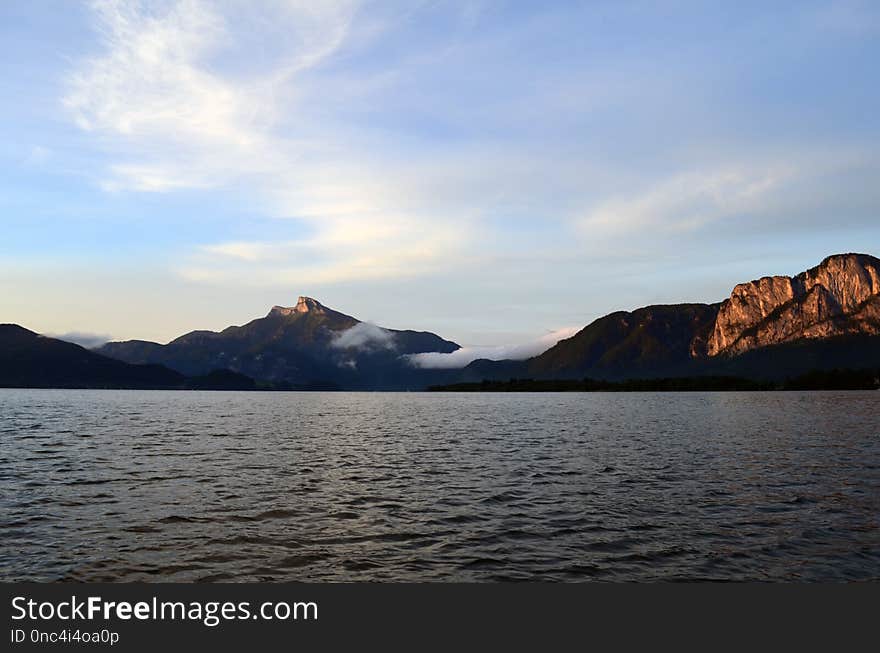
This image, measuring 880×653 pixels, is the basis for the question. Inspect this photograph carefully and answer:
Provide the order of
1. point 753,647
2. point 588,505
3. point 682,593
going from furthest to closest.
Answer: point 588,505
point 682,593
point 753,647

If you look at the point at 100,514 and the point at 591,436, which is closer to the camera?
the point at 100,514

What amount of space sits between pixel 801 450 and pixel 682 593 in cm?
5610

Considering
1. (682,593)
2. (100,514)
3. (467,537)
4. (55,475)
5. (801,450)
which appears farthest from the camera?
(801,450)

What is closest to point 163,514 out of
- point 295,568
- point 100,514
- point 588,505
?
point 100,514

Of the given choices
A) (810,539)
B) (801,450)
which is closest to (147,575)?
(810,539)

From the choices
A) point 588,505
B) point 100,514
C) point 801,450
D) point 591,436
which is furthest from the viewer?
point 591,436

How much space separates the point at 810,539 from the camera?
2841 centimetres

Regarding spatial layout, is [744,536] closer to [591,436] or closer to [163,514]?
[163,514]

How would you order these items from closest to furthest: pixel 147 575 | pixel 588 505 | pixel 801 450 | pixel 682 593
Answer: pixel 682 593
pixel 147 575
pixel 588 505
pixel 801 450

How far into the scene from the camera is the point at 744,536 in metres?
28.8

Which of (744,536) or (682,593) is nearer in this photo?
(682,593)

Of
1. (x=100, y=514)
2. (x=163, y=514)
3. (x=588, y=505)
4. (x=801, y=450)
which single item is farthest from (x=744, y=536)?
(x=801, y=450)

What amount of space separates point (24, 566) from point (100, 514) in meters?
9.67

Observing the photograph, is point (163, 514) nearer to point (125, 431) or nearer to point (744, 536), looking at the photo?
point (744, 536)
